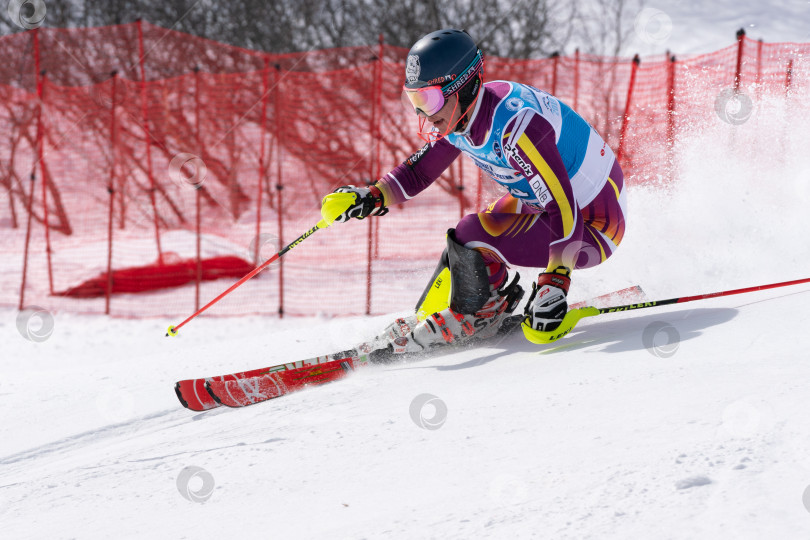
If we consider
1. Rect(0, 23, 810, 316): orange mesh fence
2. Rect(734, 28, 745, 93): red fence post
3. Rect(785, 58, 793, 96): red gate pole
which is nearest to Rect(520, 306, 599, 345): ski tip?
Rect(0, 23, 810, 316): orange mesh fence

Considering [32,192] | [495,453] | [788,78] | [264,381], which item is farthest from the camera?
[788,78]

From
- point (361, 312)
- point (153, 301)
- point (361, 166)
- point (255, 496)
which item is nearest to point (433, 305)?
point (255, 496)

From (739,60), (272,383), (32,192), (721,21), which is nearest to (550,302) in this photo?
(272,383)

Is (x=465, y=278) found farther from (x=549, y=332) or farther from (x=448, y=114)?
(x=448, y=114)

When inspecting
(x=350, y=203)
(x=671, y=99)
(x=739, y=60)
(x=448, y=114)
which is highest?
(x=739, y=60)

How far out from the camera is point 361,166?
9.99 metres

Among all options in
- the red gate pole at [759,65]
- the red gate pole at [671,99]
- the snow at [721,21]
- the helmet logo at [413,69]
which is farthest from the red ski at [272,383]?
the snow at [721,21]

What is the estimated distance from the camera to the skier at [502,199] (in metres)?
3.18

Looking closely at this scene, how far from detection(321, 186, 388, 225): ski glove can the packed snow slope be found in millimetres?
897

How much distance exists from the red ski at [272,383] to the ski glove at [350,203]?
83 centimetres

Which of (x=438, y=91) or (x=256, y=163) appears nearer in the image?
(x=438, y=91)

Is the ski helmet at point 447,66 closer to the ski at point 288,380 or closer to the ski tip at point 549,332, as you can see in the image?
the ski tip at point 549,332

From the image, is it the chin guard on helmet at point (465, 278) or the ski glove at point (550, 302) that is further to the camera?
the chin guard on helmet at point (465, 278)

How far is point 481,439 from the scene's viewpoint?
7.55ft
